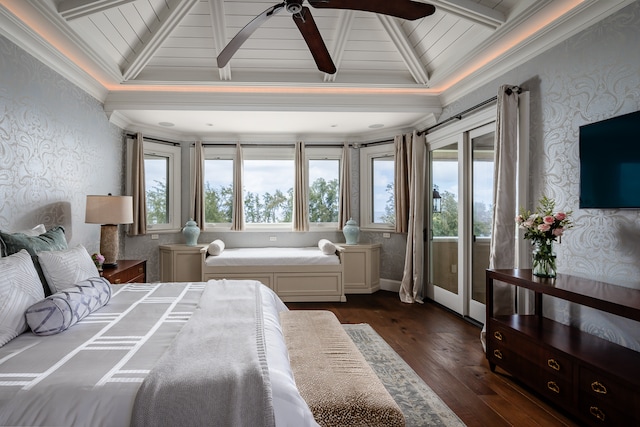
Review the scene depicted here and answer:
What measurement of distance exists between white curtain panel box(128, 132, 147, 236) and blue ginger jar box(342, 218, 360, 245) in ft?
9.18

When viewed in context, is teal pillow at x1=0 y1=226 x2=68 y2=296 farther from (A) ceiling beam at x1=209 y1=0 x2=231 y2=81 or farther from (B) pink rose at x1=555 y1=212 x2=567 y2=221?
(B) pink rose at x1=555 y1=212 x2=567 y2=221

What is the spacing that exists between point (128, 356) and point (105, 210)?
98.7 inches

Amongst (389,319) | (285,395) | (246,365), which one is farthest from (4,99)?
(389,319)

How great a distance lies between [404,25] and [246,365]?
340 cm

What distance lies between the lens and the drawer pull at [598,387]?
1.76 metres

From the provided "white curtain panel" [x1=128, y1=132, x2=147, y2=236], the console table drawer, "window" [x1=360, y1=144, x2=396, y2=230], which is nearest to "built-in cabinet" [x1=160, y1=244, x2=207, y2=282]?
"white curtain panel" [x1=128, y1=132, x2=147, y2=236]

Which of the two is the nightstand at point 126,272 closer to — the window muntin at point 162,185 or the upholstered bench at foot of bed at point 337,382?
the window muntin at point 162,185

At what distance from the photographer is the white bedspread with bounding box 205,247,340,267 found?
4539 mm

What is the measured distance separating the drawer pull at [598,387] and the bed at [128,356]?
158 centimetres

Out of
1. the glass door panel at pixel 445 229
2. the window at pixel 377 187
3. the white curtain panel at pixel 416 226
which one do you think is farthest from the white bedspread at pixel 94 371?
the window at pixel 377 187

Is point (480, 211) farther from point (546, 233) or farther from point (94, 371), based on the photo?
point (94, 371)

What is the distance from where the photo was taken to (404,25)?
3.40m

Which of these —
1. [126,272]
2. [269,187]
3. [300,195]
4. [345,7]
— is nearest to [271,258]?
[300,195]

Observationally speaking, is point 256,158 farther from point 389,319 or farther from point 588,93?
point 588,93
